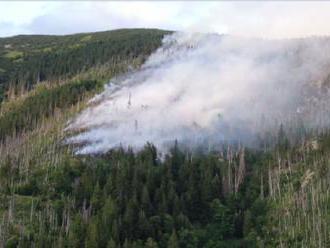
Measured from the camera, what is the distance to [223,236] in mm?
194125

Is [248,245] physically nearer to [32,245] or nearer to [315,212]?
[315,212]

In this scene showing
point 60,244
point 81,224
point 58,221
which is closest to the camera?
point 60,244

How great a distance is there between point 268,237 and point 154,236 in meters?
31.7

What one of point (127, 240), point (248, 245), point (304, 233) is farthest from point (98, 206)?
point (304, 233)

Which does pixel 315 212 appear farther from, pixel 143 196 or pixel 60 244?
pixel 60 244

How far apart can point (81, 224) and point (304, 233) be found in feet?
199

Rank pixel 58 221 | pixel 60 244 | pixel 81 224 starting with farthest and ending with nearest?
pixel 58 221 → pixel 81 224 → pixel 60 244

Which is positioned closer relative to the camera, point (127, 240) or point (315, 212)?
point (127, 240)

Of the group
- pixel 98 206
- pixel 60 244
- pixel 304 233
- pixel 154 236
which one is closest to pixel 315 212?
pixel 304 233

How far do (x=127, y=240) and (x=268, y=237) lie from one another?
4045 centimetres

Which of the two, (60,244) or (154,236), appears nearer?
(60,244)

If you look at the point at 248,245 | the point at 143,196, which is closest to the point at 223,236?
the point at 248,245

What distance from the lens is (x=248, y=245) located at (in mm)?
182375

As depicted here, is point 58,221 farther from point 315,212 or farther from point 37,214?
point 315,212
